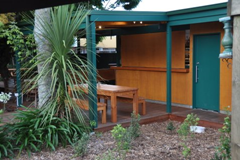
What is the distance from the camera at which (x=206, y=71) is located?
7.63 meters

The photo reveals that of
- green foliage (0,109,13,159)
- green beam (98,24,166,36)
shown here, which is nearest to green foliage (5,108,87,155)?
green foliage (0,109,13,159)

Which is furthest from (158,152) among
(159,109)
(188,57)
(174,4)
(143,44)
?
(174,4)

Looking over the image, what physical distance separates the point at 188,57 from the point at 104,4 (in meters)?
9.57

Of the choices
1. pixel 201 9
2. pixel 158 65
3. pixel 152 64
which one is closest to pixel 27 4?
pixel 201 9

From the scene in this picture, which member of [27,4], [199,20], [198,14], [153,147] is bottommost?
[153,147]

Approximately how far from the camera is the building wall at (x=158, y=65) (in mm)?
7283

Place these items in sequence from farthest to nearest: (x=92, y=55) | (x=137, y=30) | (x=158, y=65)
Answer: (x=137, y=30) → (x=158, y=65) → (x=92, y=55)

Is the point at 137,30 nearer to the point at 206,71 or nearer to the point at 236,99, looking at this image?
the point at 206,71

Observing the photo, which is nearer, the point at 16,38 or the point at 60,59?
the point at 60,59

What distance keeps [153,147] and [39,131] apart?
1912mm

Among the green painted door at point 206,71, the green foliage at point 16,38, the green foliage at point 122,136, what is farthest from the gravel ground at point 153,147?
the green foliage at point 16,38

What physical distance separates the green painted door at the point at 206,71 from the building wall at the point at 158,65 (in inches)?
5.3

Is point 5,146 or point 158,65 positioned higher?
point 158,65

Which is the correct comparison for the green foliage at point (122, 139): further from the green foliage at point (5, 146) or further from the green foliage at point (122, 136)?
the green foliage at point (5, 146)
